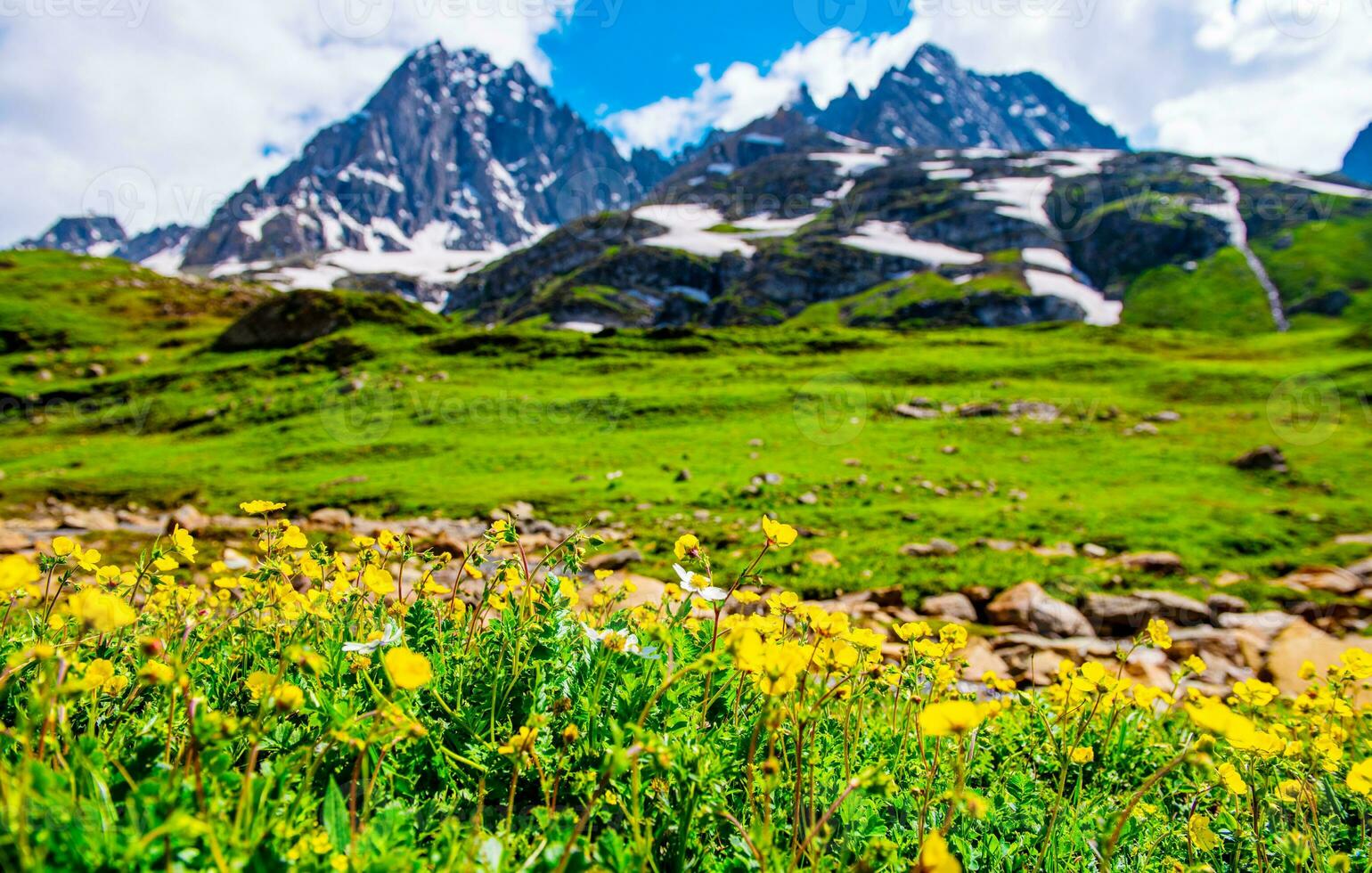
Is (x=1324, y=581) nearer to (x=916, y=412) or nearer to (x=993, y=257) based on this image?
(x=916, y=412)

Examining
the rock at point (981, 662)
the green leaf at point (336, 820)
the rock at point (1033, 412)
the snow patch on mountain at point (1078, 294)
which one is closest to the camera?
the green leaf at point (336, 820)

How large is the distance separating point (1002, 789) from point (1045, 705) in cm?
135

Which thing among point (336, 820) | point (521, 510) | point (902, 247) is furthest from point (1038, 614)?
point (902, 247)

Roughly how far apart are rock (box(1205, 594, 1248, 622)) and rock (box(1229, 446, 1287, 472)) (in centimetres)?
1463

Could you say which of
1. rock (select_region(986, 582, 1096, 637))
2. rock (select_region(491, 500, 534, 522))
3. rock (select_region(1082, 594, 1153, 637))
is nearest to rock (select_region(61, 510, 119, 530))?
rock (select_region(491, 500, 534, 522))

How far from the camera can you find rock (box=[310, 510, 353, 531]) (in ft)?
50.7

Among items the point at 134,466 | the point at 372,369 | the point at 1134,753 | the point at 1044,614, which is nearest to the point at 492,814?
the point at 1134,753

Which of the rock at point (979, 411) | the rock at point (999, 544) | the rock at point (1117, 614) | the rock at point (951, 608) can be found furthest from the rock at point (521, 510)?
the rock at point (979, 411)

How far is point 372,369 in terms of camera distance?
38.9 metres

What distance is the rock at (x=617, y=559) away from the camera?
12.2 meters

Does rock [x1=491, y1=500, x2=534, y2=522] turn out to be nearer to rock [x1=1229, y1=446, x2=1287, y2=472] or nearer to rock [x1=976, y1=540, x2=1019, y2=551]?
rock [x1=976, y1=540, x2=1019, y2=551]

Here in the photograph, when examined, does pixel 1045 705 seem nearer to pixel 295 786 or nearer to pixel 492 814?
pixel 492 814

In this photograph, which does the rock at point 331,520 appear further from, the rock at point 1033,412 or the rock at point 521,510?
the rock at point 1033,412

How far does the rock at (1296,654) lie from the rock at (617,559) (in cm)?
928
